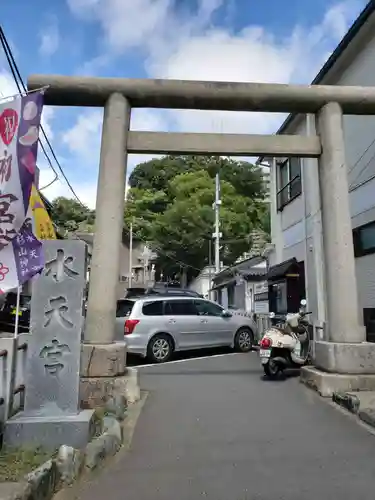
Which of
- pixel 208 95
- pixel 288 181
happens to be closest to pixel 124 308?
pixel 208 95

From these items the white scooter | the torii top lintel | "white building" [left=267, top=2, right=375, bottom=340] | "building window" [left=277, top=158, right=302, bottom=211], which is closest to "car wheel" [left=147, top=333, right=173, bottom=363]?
the white scooter

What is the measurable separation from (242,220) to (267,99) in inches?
1149

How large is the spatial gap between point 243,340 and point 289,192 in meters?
5.45

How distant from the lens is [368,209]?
33.8 feet

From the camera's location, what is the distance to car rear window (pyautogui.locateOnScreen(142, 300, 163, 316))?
11.8 metres

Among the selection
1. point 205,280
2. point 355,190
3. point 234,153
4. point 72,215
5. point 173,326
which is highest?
point 72,215

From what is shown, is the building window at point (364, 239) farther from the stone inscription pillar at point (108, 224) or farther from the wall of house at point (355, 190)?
the stone inscription pillar at point (108, 224)

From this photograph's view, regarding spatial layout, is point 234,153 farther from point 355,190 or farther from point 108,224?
point 355,190

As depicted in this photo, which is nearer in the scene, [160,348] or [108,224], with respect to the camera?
[108,224]

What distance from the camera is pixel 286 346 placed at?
910 cm

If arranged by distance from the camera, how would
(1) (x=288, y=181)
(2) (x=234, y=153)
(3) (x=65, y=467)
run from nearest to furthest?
1. (3) (x=65, y=467)
2. (2) (x=234, y=153)
3. (1) (x=288, y=181)

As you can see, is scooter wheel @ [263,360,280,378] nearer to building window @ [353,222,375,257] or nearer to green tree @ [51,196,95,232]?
building window @ [353,222,375,257]

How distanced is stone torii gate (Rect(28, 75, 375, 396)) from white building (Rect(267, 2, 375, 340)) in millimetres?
2179

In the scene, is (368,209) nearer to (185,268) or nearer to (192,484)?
(192,484)
